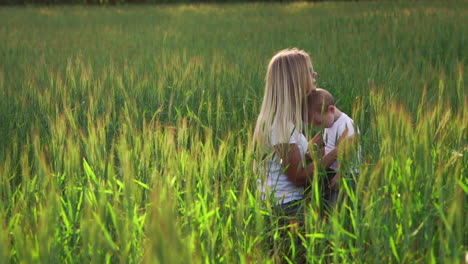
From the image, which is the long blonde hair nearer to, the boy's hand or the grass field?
Result: the grass field

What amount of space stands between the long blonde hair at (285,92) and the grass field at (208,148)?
0.38ft

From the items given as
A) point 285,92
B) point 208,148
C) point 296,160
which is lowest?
point 296,160

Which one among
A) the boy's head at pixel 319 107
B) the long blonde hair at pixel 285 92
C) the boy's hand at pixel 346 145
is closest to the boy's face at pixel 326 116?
the boy's head at pixel 319 107

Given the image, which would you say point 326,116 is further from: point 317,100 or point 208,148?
point 208,148

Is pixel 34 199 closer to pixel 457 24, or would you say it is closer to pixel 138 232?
pixel 138 232

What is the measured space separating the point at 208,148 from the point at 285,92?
48 cm

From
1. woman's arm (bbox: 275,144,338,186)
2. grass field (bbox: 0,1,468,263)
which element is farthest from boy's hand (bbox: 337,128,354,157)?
woman's arm (bbox: 275,144,338,186)

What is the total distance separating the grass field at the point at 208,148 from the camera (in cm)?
137

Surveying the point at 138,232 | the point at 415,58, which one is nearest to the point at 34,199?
the point at 138,232

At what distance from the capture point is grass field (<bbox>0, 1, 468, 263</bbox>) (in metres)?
1.37

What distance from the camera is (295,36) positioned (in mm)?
7301

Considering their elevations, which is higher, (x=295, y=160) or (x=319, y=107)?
(x=319, y=107)

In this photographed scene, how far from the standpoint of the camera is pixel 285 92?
2.18m

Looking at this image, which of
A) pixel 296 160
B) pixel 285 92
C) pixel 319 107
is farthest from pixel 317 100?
pixel 296 160
